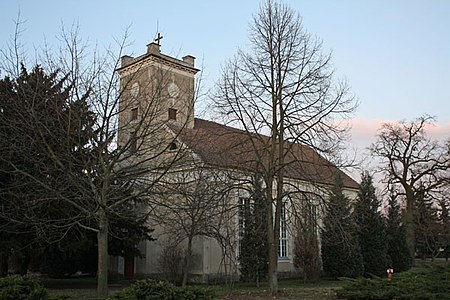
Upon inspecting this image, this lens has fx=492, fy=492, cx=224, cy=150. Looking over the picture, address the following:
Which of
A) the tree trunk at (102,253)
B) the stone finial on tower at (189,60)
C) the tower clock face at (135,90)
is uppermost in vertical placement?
the stone finial on tower at (189,60)

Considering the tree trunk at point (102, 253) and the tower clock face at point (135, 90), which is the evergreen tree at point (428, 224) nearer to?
the tower clock face at point (135, 90)

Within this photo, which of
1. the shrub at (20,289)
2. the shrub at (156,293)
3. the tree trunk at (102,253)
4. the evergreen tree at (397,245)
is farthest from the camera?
the evergreen tree at (397,245)

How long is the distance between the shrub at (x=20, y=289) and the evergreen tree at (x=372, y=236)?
73.8 feet

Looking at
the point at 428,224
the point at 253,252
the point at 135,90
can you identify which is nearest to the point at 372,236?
the point at 253,252

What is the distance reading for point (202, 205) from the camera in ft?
62.5

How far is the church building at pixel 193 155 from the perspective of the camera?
13.8 m

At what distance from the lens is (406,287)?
1320 centimetres

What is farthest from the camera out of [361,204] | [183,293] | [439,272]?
[361,204]

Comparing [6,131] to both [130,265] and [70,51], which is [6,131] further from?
[130,265]

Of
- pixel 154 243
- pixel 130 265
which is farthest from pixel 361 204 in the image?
pixel 130 265

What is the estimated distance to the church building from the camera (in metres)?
13.8

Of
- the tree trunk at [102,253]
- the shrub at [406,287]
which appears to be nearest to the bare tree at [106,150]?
the tree trunk at [102,253]

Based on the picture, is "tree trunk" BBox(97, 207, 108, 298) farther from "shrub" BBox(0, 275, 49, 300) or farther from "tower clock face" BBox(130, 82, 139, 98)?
"tower clock face" BBox(130, 82, 139, 98)

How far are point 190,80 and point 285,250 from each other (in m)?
12.8
